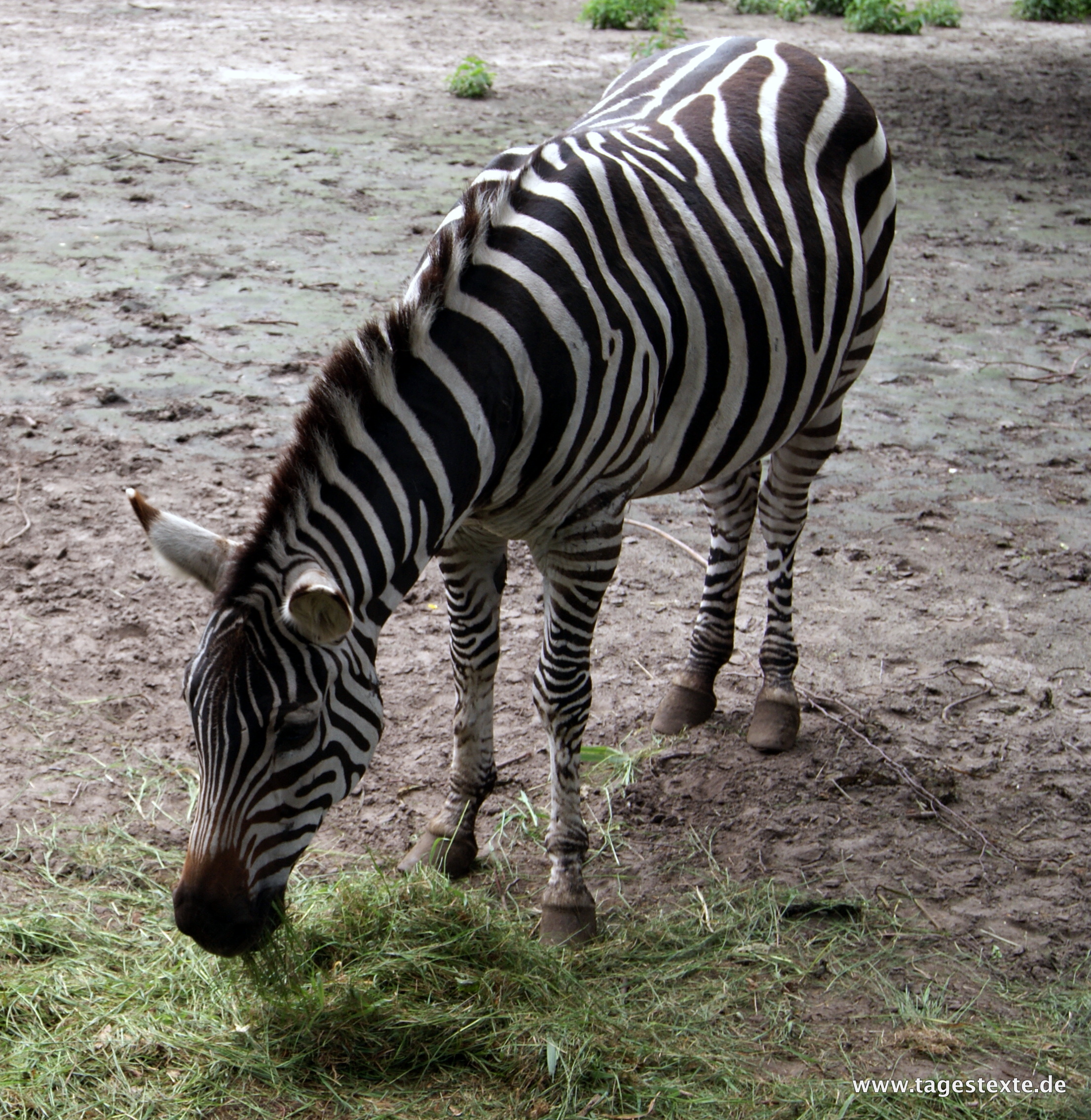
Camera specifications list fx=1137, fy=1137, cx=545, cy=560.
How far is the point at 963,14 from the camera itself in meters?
22.5

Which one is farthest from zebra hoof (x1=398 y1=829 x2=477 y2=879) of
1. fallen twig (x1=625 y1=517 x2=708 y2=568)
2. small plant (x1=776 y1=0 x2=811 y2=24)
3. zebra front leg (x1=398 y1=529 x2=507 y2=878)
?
small plant (x1=776 y1=0 x2=811 y2=24)

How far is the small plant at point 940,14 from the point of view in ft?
67.8

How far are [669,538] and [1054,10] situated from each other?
2219 cm

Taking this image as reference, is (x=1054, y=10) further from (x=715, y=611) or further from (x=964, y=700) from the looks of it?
(x=715, y=611)

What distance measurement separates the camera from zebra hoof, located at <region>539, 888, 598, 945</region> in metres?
3.45

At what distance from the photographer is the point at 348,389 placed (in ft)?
8.92

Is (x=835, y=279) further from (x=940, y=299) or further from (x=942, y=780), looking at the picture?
(x=940, y=299)

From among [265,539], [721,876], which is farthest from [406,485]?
[721,876]

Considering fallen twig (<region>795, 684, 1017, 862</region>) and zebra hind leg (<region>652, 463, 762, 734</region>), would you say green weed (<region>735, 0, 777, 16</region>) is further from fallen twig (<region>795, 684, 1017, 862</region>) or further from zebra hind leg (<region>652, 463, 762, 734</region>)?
fallen twig (<region>795, 684, 1017, 862</region>)

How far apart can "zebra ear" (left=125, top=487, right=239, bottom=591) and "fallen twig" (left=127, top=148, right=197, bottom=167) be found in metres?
8.68

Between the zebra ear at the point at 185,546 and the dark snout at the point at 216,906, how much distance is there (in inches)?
24.5

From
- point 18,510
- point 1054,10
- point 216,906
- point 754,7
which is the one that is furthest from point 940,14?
point 216,906

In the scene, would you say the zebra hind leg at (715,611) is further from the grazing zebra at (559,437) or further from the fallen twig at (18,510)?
the fallen twig at (18,510)

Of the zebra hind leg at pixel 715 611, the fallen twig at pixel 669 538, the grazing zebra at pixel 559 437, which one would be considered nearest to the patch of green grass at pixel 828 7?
the fallen twig at pixel 669 538
